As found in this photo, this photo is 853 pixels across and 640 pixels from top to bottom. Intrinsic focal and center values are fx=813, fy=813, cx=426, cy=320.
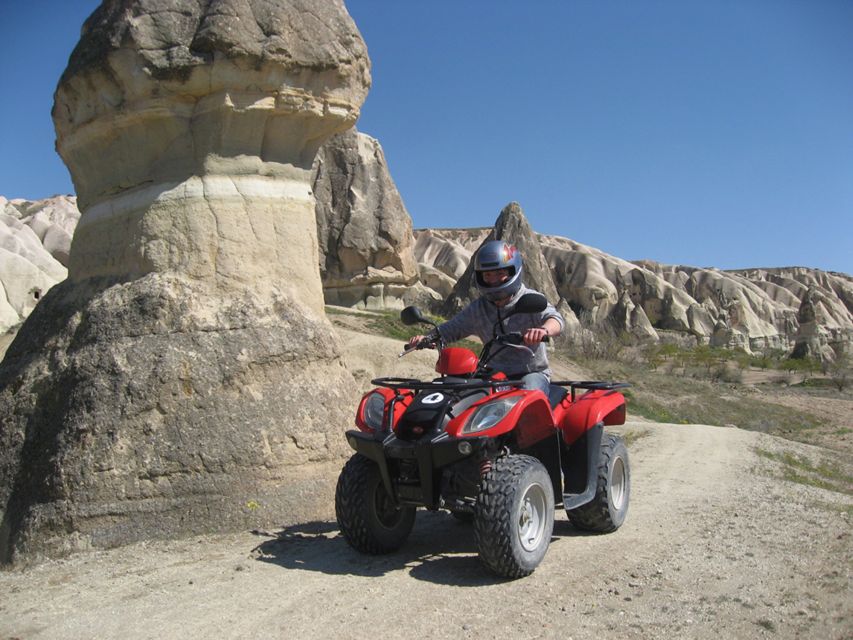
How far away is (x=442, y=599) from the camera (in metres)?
3.85

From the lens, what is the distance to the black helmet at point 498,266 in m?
4.79

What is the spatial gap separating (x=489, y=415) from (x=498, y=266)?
3.29 feet

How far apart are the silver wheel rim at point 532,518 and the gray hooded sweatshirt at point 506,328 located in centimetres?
78

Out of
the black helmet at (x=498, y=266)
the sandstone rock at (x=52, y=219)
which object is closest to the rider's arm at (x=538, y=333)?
the black helmet at (x=498, y=266)

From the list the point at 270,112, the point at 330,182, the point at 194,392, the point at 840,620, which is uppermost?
the point at 330,182

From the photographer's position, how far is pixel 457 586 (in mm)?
4051

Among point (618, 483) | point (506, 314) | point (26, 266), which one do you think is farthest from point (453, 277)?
point (506, 314)

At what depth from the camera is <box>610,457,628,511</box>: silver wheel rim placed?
17.7 feet

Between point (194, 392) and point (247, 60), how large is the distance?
252 cm

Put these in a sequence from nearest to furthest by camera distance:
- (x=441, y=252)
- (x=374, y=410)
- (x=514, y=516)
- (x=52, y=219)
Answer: (x=514, y=516) → (x=374, y=410) → (x=52, y=219) → (x=441, y=252)

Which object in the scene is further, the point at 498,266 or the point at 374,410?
the point at 498,266

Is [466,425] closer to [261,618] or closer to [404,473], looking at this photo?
[404,473]

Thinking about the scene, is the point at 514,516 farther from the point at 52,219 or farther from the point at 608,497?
the point at 52,219

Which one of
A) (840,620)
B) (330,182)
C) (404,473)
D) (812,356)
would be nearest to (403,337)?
(330,182)
